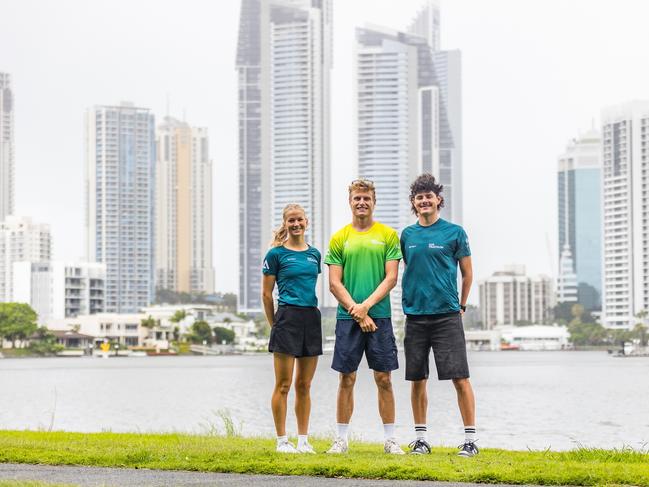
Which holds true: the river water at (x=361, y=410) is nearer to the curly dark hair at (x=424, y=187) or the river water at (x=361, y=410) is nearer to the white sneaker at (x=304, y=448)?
the white sneaker at (x=304, y=448)

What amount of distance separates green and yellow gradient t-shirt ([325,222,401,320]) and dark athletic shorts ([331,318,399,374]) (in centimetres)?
14

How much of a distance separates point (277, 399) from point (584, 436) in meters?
27.7

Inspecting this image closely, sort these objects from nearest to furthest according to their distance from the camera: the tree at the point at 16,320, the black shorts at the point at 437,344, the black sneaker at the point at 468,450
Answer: the black sneaker at the point at 468,450 → the black shorts at the point at 437,344 → the tree at the point at 16,320

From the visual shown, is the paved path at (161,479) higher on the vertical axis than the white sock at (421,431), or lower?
lower

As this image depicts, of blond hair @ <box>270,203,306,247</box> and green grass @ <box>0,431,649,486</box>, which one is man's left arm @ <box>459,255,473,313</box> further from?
blond hair @ <box>270,203,306,247</box>

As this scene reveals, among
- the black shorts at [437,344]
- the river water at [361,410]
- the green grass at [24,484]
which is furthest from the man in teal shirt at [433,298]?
the river water at [361,410]

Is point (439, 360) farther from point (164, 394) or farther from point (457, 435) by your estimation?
point (164, 394)

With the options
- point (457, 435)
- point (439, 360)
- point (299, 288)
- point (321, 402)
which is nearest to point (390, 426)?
point (439, 360)

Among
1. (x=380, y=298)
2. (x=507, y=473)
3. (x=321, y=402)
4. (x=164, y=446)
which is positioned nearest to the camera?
(x=507, y=473)

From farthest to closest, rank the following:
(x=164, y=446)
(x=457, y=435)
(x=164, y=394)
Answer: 1. (x=164, y=394)
2. (x=457, y=435)
3. (x=164, y=446)

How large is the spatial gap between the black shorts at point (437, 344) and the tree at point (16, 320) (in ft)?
588

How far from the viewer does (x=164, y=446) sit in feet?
50.8

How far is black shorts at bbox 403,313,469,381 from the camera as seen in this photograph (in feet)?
47.5

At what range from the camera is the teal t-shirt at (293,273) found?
14617 millimetres
